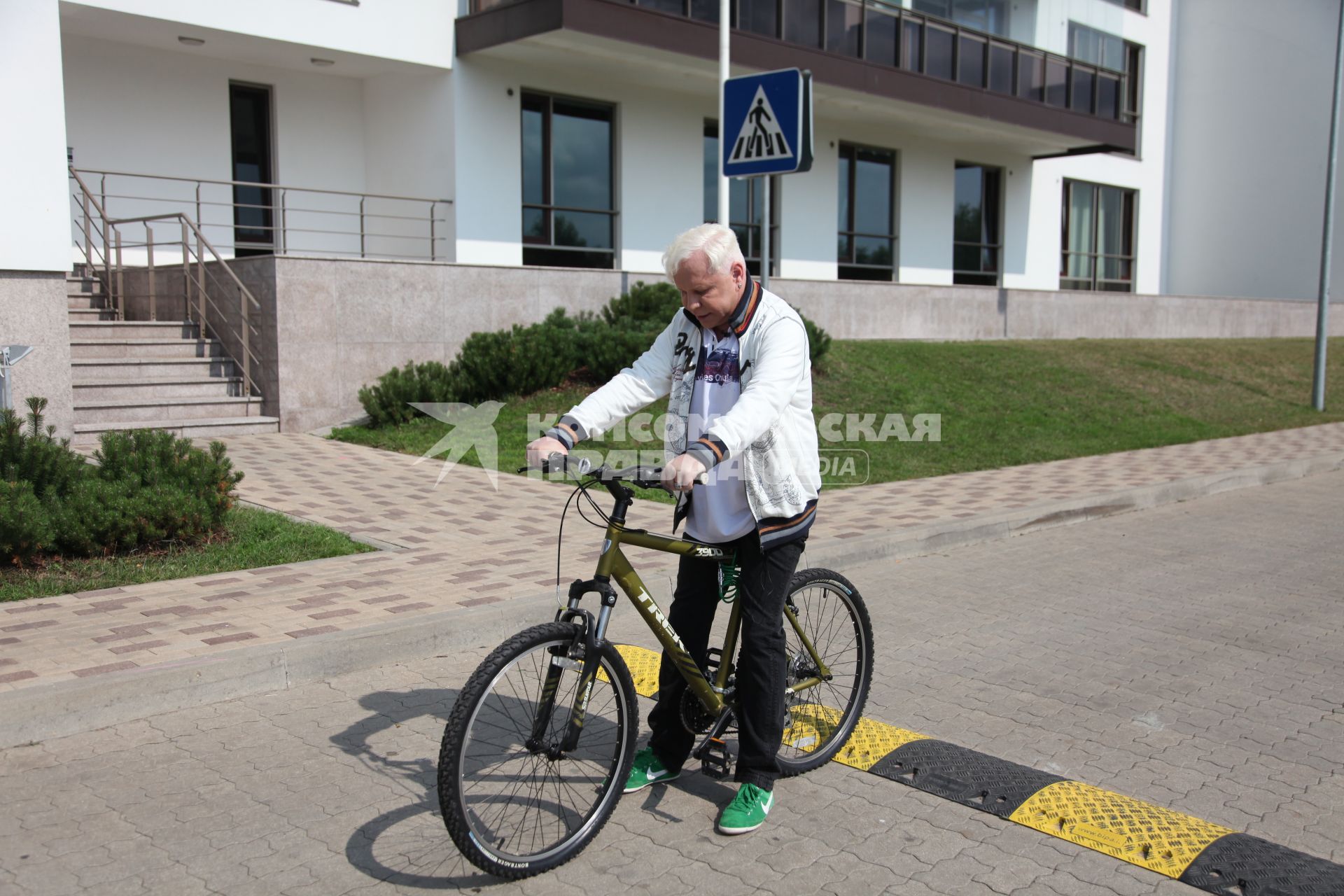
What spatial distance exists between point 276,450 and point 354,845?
815 centimetres

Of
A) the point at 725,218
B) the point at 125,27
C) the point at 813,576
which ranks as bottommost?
the point at 813,576

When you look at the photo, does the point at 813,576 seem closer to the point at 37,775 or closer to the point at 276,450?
the point at 37,775

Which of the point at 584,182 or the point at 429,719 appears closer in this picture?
the point at 429,719

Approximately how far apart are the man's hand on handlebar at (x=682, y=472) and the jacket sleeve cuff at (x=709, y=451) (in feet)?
0.07

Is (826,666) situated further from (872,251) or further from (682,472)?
(872,251)

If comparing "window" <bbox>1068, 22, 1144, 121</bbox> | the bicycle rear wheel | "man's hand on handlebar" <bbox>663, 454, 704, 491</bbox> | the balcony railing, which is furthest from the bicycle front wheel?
"window" <bbox>1068, 22, 1144, 121</bbox>

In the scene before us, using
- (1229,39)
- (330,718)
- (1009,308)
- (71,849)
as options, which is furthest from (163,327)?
(1229,39)

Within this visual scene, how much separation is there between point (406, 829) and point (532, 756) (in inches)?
22.5

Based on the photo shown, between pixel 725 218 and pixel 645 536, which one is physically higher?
pixel 725 218

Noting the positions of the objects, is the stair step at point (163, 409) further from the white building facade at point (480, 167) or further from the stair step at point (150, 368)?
the stair step at point (150, 368)

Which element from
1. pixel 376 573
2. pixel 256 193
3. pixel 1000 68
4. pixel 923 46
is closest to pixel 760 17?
pixel 923 46

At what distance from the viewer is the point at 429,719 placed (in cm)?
466

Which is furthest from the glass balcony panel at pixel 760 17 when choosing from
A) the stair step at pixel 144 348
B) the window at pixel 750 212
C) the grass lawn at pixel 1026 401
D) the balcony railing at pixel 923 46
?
the stair step at pixel 144 348

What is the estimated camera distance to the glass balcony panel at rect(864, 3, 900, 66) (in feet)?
63.6
